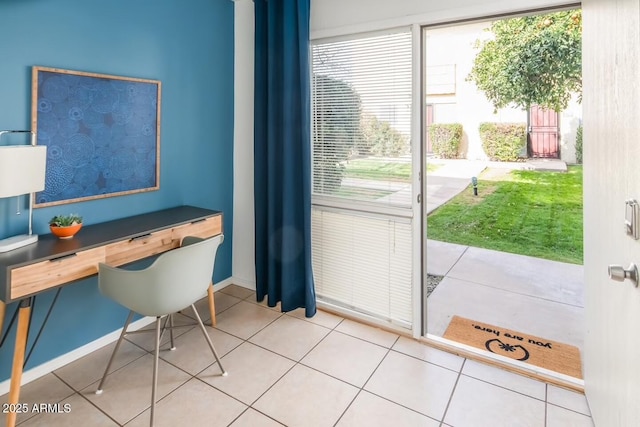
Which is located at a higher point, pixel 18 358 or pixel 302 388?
pixel 18 358

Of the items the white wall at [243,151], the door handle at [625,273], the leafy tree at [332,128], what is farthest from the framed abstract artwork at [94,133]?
the door handle at [625,273]

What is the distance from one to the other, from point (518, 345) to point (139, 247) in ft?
8.42

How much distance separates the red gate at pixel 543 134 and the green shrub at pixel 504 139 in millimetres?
132

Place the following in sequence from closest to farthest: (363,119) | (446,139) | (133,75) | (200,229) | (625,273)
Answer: (625,273)
(133,75)
(200,229)
(363,119)
(446,139)

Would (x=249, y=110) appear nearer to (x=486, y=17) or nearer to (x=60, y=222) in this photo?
(x=60, y=222)

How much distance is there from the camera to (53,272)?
1.72 meters

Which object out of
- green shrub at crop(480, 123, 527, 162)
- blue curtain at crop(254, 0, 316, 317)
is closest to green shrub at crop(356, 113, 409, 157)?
blue curtain at crop(254, 0, 316, 317)

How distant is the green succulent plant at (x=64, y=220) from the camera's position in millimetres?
1957

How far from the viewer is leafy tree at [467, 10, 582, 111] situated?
3.82 meters

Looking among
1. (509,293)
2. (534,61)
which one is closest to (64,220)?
(509,293)

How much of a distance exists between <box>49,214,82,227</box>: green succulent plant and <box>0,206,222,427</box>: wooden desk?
0.27ft

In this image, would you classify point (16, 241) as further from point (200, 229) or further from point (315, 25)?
point (315, 25)

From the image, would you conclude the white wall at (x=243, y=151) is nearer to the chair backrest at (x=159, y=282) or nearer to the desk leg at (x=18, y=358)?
the chair backrest at (x=159, y=282)

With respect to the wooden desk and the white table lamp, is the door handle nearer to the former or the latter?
the wooden desk
